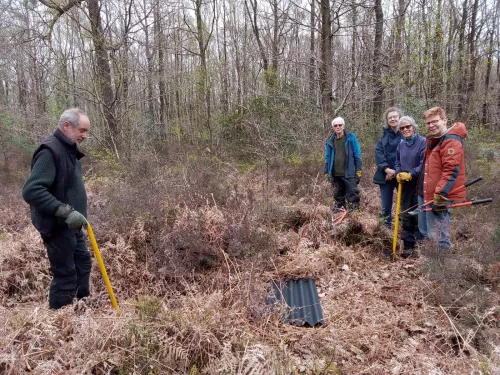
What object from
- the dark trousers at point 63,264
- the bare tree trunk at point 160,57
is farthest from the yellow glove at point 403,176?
the bare tree trunk at point 160,57

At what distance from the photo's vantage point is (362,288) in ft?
13.9

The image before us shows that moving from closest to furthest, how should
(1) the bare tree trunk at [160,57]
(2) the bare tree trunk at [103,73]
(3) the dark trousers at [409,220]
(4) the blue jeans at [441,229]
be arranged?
(4) the blue jeans at [441,229], (3) the dark trousers at [409,220], (2) the bare tree trunk at [103,73], (1) the bare tree trunk at [160,57]

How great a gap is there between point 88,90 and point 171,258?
6340 mm

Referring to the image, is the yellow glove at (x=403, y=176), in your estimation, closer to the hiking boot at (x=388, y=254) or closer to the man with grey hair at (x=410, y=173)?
the man with grey hair at (x=410, y=173)

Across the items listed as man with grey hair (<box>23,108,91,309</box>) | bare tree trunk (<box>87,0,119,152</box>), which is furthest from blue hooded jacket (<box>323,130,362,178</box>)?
bare tree trunk (<box>87,0,119,152</box>)

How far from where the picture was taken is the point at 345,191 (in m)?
6.23

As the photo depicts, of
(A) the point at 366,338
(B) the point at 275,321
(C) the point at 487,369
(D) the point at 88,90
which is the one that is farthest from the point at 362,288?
(D) the point at 88,90

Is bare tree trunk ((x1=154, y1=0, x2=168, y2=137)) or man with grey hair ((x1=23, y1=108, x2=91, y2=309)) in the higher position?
bare tree trunk ((x1=154, y1=0, x2=168, y2=137))

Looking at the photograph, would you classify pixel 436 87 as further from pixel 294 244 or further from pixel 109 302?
pixel 109 302

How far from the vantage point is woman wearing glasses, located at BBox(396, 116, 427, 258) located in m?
4.62

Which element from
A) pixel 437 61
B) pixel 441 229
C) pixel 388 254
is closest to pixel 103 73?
pixel 388 254

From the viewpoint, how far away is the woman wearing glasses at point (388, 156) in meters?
5.10

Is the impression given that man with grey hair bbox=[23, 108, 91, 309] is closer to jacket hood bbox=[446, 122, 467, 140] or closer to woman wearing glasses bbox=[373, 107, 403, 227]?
jacket hood bbox=[446, 122, 467, 140]

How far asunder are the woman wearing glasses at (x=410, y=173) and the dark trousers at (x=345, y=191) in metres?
0.93
